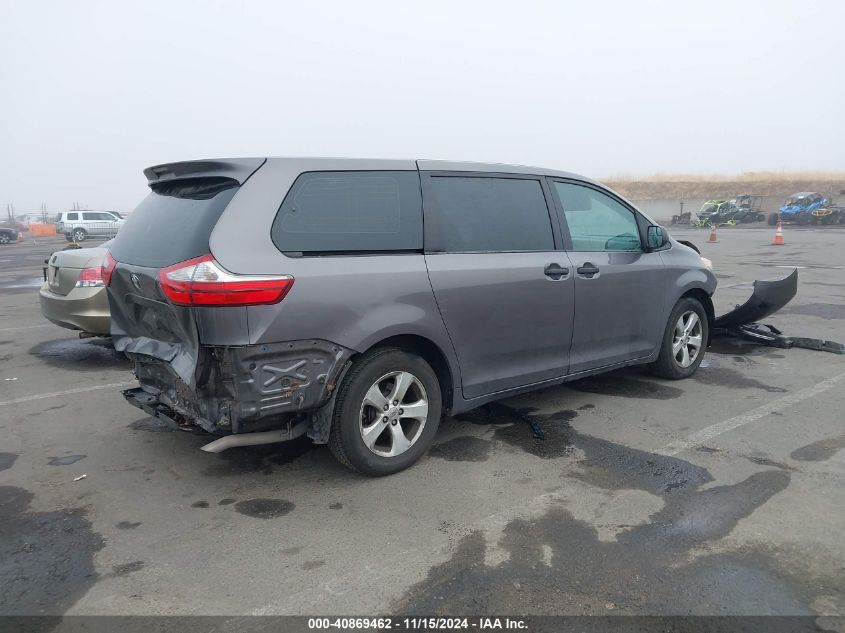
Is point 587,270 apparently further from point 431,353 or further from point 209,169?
point 209,169

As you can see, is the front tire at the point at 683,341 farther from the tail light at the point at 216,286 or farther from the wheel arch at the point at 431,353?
the tail light at the point at 216,286

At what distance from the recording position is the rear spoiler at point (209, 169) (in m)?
3.50

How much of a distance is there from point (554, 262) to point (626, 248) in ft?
3.20

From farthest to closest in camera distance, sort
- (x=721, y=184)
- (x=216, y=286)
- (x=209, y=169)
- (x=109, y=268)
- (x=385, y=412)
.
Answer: (x=721, y=184), (x=109, y=268), (x=385, y=412), (x=209, y=169), (x=216, y=286)

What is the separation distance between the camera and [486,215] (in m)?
4.31

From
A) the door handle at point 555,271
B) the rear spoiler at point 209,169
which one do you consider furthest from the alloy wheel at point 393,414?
the rear spoiler at point 209,169

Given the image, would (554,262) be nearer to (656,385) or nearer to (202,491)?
(656,385)

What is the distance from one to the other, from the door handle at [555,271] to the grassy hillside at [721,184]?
5821 cm

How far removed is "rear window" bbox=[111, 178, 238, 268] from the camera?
3.40 m

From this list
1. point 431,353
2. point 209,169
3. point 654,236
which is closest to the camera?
point 209,169

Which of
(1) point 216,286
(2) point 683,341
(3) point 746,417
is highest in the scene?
(1) point 216,286

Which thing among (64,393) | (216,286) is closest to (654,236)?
(216,286)

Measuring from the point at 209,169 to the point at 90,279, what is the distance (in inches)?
144

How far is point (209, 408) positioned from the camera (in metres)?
3.38
